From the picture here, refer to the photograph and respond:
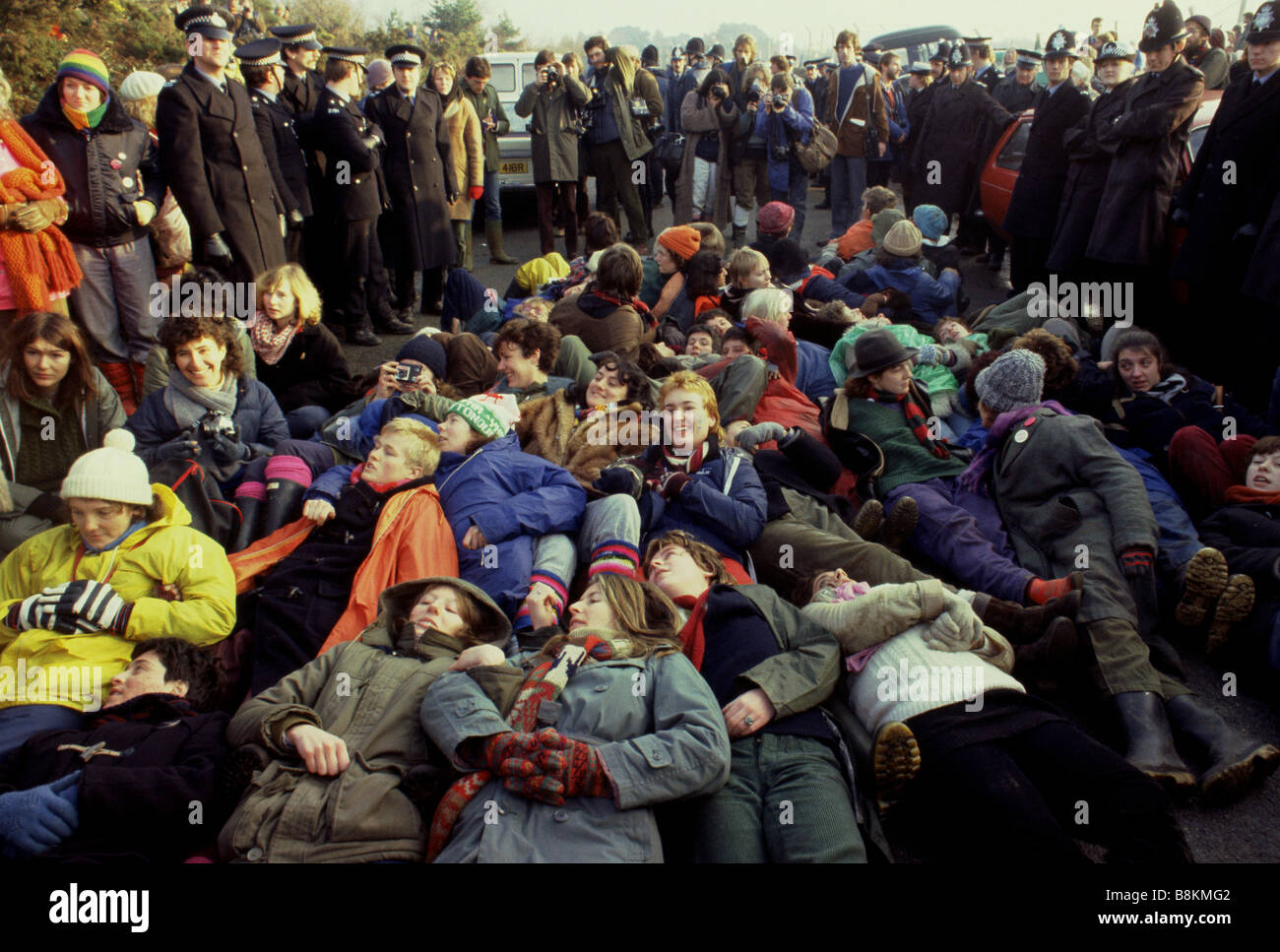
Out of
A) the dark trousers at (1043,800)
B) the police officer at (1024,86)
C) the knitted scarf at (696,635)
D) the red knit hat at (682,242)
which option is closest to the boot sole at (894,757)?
the dark trousers at (1043,800)

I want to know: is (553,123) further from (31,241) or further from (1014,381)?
(1014,381)

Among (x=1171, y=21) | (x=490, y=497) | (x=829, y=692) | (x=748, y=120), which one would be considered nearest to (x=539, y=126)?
(x=748, y=120)

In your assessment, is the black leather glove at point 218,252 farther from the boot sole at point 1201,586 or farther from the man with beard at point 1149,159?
the man with beard at point 1149,159

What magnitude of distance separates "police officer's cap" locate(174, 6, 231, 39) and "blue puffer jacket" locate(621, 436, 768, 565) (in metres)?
4.25

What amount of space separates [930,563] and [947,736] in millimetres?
1823

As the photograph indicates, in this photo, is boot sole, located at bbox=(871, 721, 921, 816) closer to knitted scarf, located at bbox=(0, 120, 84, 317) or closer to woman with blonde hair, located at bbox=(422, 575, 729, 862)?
woman with blonde hair, located at bbox=(422, 575, 729, 862)

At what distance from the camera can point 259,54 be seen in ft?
22.5

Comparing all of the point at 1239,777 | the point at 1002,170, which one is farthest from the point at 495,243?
the point at 1239,777

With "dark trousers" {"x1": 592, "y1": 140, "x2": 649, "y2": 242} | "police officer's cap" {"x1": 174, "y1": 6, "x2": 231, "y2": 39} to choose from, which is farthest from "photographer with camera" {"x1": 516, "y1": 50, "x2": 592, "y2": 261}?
"police officer's cap" {"x1": 174, "y1": 6, "x2": 231, "y2": 39}

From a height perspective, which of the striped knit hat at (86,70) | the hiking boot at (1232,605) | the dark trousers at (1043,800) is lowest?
the dark trousers at (1043,800)

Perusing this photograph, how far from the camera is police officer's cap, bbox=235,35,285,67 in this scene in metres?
6.84

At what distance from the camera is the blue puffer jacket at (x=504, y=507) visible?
12.8 ft

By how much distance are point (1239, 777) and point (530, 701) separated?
7.52 ft

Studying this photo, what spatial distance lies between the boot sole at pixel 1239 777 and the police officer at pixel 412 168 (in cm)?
705
